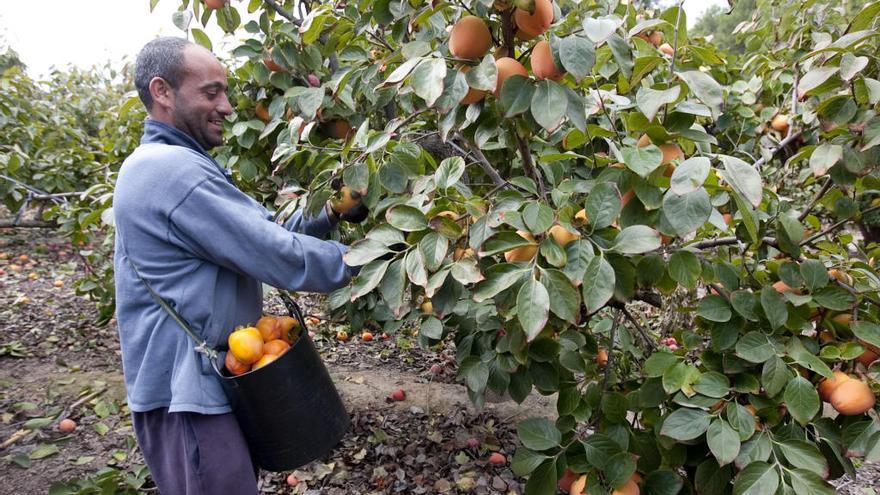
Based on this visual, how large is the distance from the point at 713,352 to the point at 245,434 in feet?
3.77

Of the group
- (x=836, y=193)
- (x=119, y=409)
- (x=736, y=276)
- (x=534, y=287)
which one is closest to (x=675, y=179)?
(x=534, y=287)

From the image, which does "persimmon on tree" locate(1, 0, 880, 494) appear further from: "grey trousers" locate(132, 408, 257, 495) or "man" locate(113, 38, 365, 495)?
"grey trousers" locate(132, 408, 257, 495)

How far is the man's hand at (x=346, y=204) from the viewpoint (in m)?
1.41

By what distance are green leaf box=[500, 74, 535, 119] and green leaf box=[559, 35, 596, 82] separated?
95mm

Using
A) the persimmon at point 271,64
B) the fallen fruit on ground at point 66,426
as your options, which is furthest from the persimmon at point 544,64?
the fallen fruit on ground at point 66,426

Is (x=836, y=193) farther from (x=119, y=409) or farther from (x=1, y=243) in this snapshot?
(x=1, y=243)

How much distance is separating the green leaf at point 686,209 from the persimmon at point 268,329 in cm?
99

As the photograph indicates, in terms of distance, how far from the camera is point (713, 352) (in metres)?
1.24

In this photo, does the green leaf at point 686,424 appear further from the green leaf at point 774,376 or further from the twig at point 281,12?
the twig at point 281,12

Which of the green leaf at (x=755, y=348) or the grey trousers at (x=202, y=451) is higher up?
the green leaf at (x=755, y=348)

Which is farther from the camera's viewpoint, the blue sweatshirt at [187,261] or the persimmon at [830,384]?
the blue sweatshirt at [187,261]

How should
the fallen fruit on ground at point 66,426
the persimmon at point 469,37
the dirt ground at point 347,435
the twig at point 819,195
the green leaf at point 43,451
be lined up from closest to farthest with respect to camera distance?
the persimmon at point 469,37, the twig at point 819,195, the dirt ground at point 347,435, the green leaf at point 43,451, the fallen fruit on ground at point 66,426

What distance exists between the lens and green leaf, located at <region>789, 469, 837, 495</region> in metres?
0.98

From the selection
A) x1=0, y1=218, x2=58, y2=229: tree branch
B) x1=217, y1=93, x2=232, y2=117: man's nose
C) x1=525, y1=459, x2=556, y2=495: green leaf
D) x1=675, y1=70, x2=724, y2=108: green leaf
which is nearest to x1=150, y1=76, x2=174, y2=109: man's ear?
x1=217, y1=93, x2=232, y2=117: man's nose
